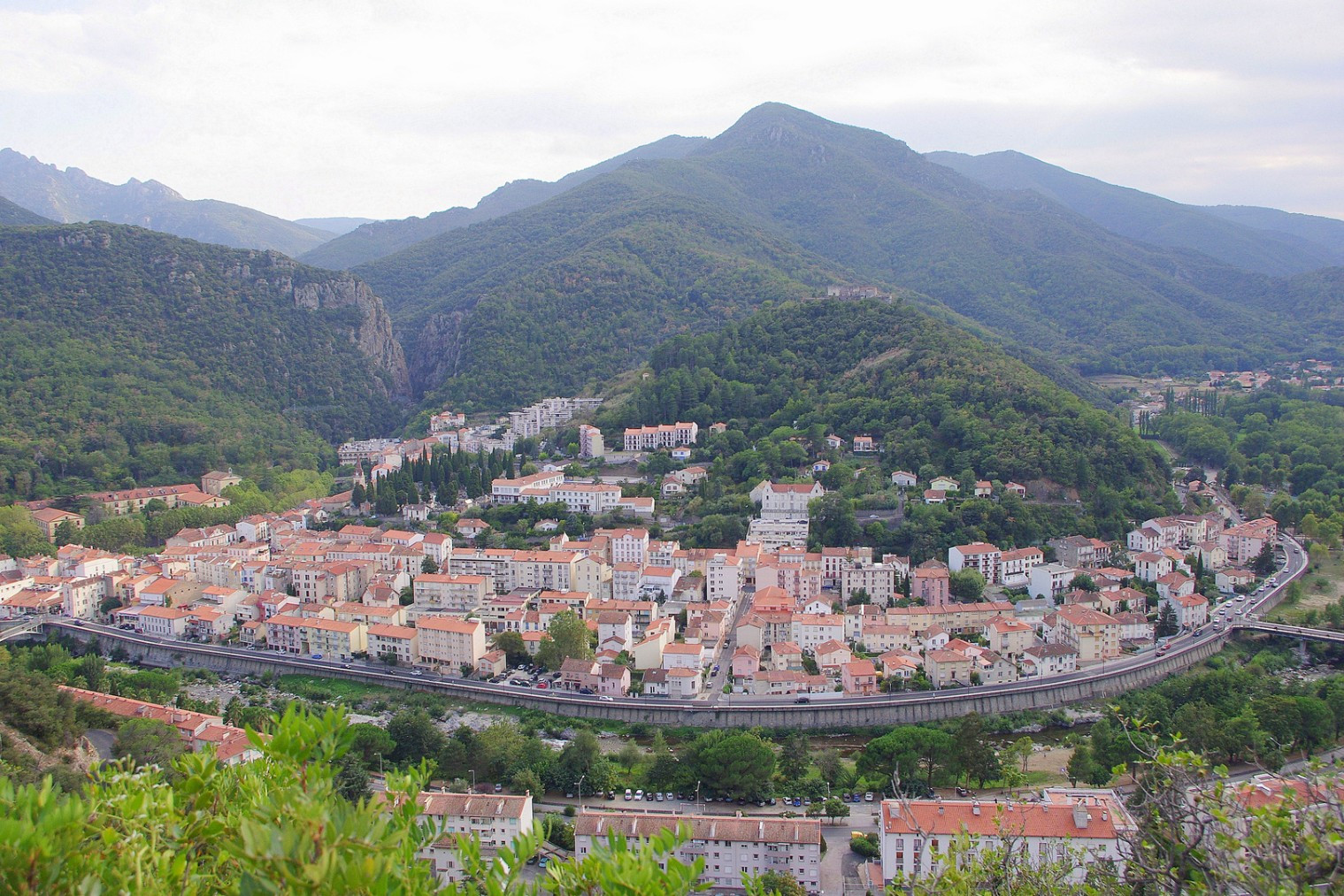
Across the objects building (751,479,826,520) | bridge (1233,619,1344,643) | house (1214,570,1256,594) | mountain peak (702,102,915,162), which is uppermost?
mountain peak (702,102,915,162)

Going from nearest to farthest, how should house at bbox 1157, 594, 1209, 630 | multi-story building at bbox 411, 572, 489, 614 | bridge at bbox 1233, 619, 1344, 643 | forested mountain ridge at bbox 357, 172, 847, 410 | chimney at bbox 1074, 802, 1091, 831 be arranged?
chimney at bbox 1074, 802, 1091, 831 → bridge at bbox 1233, 619, 1344, 643 → house at bbox 1157, 594, 1209, 630 → multi-story building at bbox 411, 572, 489, 614 → forested mountain ridge at bbox 357, 172, 847, 410

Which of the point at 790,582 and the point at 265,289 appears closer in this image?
the point at 790,582

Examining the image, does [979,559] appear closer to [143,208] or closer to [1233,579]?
[1233,579]

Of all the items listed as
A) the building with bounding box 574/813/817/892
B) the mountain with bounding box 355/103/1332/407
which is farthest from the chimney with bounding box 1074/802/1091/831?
the mountain with bounding box 355/103/1332/407

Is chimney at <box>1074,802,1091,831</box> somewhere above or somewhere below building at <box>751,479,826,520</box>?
below

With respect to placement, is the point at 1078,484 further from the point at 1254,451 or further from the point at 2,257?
the point at 2,257

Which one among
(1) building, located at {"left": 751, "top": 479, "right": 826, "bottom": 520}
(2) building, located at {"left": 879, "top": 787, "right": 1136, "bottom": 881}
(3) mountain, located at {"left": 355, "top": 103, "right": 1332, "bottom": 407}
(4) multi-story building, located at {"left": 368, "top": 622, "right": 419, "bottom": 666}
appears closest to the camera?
(2) building, located at {"left": 879, "top": 787, "right": 1136, "bottom": 881}

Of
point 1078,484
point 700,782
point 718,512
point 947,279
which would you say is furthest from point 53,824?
point 947,279

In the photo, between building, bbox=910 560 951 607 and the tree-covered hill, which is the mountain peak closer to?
the tree-covered hill
